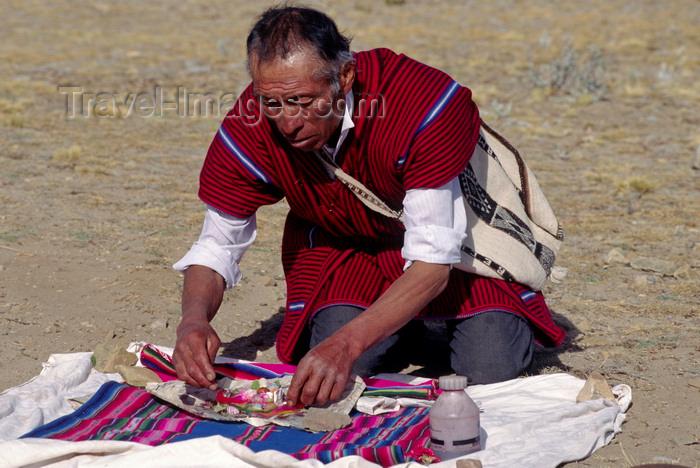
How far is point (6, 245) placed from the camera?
15.3 ft

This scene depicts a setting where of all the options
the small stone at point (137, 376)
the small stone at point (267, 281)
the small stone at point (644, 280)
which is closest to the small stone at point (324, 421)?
the small stone at point (137, 376)

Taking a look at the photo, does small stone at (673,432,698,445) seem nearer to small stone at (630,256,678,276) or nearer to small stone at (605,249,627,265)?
small stone at (630,256,678,276)

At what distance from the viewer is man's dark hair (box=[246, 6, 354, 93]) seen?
8.37 feet

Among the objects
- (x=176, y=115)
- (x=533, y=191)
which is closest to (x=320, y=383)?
(x=533, y=191)

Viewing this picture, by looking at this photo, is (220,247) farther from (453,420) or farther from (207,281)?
(453,420)

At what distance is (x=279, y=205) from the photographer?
6.21 m

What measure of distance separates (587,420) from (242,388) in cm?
116

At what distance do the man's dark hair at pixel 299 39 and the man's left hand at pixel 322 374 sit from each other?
0.84m

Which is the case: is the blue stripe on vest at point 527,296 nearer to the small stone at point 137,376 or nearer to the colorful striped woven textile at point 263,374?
the colorful striped woven textile at point 263,374

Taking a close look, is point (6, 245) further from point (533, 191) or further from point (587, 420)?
point (587, 420)

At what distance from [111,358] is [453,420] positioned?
1423 mm

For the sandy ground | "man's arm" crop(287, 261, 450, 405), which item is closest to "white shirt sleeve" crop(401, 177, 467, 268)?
"man's arm" crop(287, 261, 450, 405)

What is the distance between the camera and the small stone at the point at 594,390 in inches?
112

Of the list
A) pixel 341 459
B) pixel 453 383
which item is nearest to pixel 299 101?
pixel 453 383
